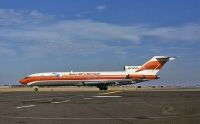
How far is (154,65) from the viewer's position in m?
95.8

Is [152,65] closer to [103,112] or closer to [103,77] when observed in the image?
[103,77]

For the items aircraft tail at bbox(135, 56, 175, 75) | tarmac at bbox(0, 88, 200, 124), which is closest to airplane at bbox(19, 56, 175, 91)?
aircraft tail at bbox(135, 56, 175, 75)

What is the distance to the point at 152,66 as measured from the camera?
315 ft

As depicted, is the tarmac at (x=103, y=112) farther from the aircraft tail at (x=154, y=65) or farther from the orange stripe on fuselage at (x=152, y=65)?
the orange stripe on fuselage at (x=152, y=65)

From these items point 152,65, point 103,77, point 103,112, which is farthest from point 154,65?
point 103,112

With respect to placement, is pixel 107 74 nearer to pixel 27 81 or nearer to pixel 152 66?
pixel 152 66

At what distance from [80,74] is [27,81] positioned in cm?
1352

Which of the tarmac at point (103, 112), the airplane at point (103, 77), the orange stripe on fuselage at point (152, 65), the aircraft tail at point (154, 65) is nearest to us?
the tarmac at point (103, 112)

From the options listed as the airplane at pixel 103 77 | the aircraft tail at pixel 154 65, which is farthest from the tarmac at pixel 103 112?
the aircraft tail at pixel 154 65

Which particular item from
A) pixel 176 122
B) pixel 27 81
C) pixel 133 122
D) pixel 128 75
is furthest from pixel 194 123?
pixel 27 81

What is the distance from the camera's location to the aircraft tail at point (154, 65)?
9531 centimetres

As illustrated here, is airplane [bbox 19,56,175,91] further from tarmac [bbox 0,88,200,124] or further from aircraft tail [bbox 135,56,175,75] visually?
tarmac [bbox 0,88,200,124]

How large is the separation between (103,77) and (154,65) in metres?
12.8

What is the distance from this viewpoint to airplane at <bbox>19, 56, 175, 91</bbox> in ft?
302
